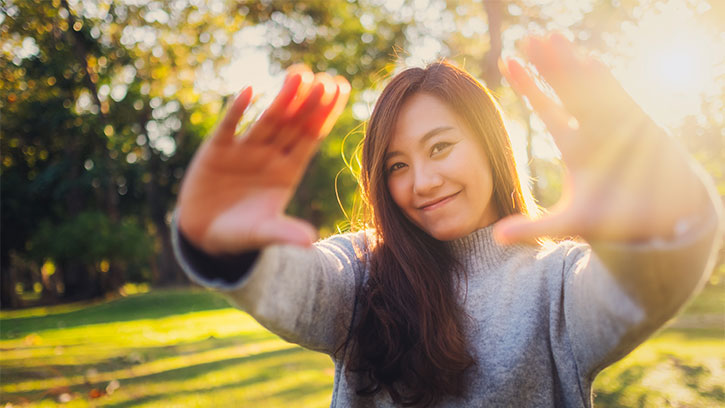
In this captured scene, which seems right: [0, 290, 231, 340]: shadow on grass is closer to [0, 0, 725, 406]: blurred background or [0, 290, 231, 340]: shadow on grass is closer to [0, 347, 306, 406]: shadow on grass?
[0, 0, 725, 406]: blurred background

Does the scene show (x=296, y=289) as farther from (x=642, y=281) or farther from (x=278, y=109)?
(x=642, y=281)

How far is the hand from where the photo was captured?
1227 millimetres

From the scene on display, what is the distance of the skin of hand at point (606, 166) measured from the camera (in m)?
1.07

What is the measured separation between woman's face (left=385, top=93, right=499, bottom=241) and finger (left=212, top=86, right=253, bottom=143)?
2.88 feet

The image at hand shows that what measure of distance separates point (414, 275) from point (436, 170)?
14.8 inches

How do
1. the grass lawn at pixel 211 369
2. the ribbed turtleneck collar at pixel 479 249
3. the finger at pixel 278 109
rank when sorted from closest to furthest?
the finger at pixel 278 109, the ribbed turtleneck collar at pixel 479 249, the grass lawn at pixel 211 369

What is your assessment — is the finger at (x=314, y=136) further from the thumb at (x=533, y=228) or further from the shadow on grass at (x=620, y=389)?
the shadow on grass at (x=620, y=389)

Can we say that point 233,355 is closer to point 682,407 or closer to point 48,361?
point 48,361

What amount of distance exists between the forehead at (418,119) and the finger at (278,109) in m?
0.79

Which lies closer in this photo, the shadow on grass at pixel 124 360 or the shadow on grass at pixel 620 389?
the shadow on grass at pixel 620 389

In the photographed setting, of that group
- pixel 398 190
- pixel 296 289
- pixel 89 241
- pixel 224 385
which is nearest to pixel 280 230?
pixel 296 289

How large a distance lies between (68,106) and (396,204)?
47.6ft

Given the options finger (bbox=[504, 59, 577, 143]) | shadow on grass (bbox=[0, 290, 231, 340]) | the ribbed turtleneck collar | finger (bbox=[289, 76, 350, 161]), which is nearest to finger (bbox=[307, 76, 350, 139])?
finger (bbox=[289, 76, 350, 161])

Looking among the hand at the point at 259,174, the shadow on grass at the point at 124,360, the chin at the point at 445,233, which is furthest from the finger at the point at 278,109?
the shadow on grass at the point at 124,360
